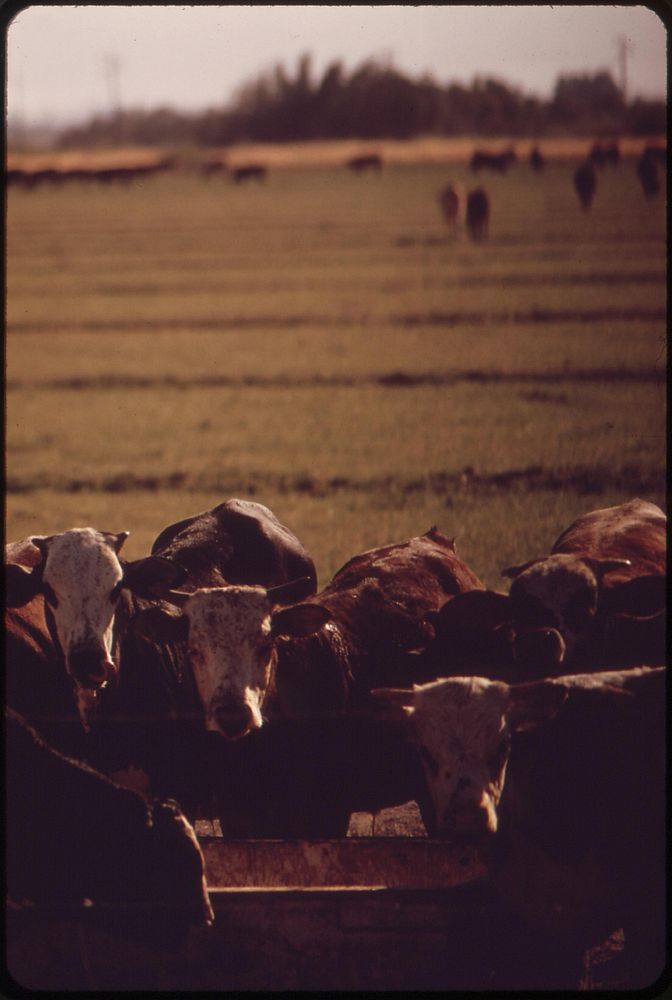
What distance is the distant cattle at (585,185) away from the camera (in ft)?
100

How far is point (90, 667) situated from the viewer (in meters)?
5.36

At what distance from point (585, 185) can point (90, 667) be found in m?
28.1

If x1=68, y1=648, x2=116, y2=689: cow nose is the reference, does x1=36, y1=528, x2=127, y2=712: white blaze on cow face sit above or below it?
above

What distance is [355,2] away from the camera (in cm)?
457

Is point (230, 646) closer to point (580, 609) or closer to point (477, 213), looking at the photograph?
point (580, 609)

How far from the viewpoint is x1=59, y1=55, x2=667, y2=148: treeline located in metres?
17.3

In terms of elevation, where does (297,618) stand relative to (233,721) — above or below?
above

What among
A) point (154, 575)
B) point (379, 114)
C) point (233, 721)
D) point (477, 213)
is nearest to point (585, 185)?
point (477, 213)

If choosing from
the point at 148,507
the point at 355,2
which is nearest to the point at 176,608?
the point at 355,2

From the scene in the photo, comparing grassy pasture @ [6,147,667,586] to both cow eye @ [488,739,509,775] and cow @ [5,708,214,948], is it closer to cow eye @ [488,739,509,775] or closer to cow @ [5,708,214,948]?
cow eye @ [488,739,509,775]

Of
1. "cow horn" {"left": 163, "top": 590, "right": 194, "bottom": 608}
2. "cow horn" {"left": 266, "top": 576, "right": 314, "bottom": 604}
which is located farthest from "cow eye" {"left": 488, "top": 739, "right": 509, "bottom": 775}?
"cow horn" {"left": 163, "top": 590, "right": 194, "bottom": 608}

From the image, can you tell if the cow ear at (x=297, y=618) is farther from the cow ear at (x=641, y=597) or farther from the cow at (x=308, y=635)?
the cow ear at (x=641, y=597)

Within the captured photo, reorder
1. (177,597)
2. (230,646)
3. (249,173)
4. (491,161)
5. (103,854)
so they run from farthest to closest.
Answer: (249,173), (491,161), (177,597), (230,646), (103,854)

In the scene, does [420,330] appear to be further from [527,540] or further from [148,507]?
[527,540]
